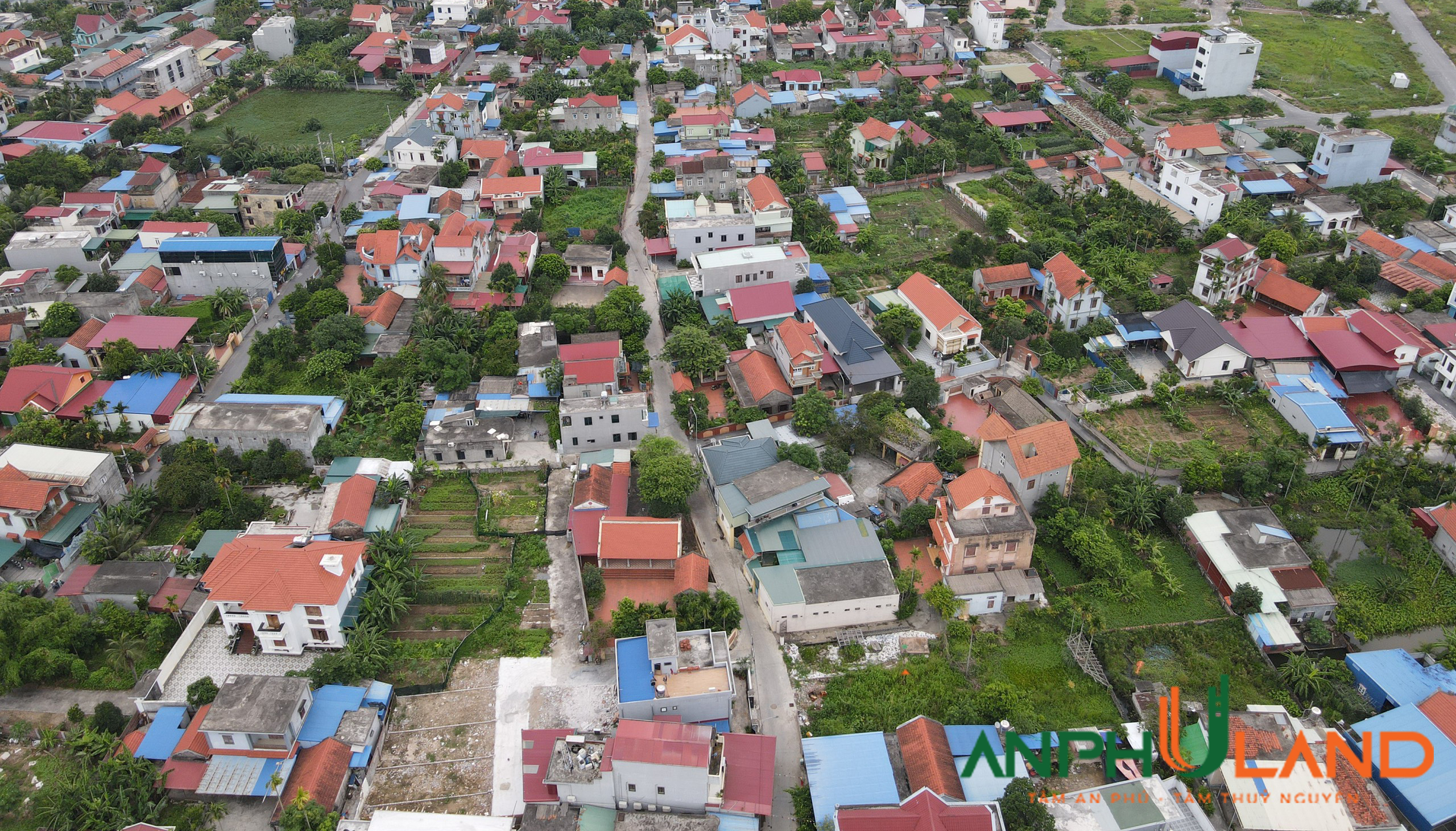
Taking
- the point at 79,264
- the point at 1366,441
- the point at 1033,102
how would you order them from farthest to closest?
the point at 1033,102 < the point at 79,264 < the point at 1366,441

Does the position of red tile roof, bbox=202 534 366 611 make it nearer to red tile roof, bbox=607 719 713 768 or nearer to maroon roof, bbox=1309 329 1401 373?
red tile roof, bbox=607 719 713 768

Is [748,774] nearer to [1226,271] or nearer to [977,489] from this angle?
[977,489]

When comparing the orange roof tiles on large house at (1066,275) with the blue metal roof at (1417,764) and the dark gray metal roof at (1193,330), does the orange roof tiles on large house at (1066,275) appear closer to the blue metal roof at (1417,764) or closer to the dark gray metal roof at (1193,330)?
the dark gray metal roof at (1193,330)

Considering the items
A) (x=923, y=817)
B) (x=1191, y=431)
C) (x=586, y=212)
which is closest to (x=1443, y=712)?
(x=1191, y=431)

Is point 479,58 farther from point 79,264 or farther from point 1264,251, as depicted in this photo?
point 1264,251

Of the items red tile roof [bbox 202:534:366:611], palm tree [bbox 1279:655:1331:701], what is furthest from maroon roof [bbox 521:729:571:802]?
palm tree [bbox 1279:655:1331:701]

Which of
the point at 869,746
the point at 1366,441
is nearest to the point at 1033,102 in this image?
the point at 1366,441
